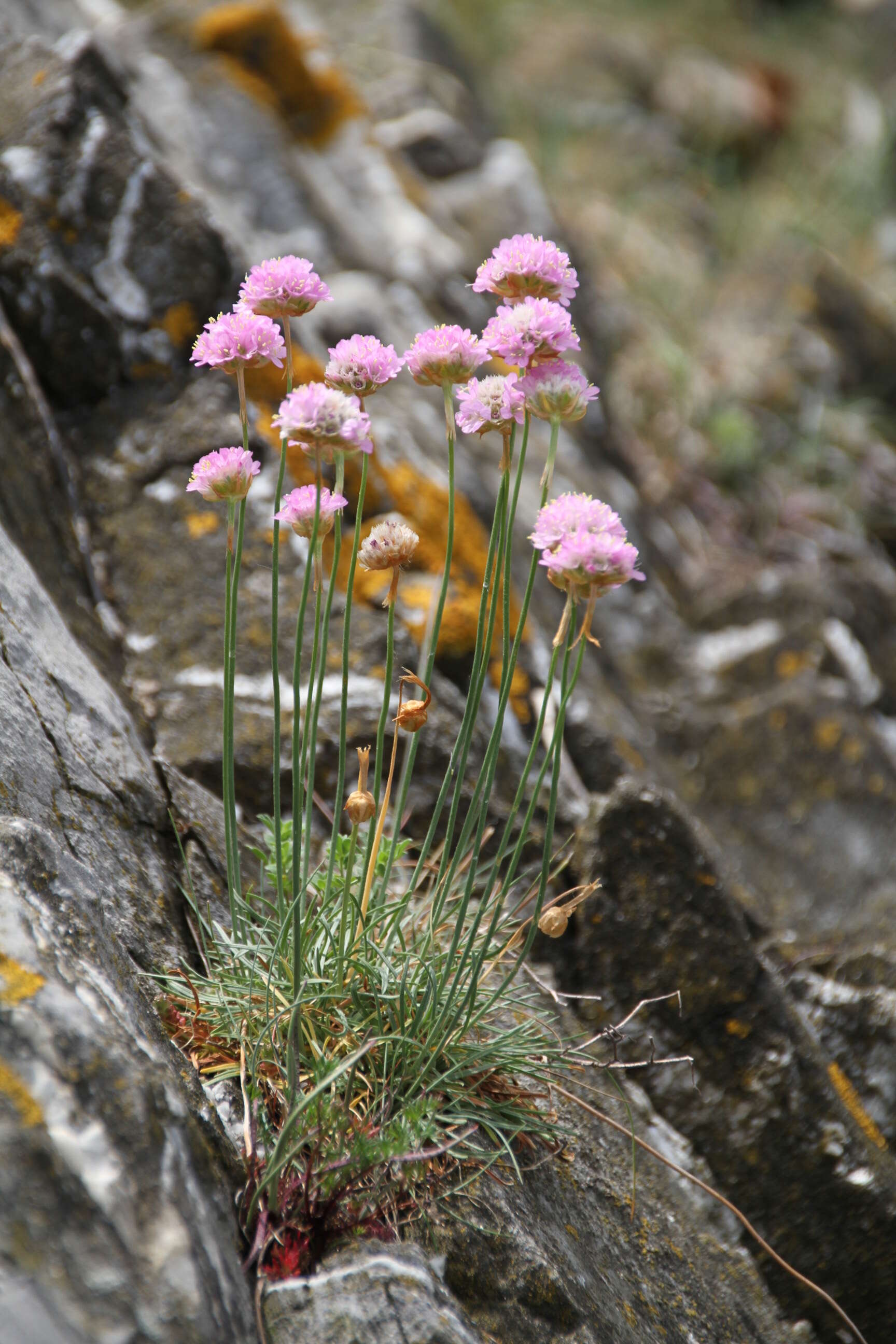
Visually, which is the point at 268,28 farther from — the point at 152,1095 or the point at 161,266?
the point at 152,1095

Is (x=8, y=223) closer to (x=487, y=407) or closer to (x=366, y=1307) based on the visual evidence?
(x=487, y=407)

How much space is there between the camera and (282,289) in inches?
61.0

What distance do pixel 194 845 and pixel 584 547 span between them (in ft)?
4.30

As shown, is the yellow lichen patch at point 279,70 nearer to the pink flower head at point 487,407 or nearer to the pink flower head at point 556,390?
the pink flower head at point 487,407

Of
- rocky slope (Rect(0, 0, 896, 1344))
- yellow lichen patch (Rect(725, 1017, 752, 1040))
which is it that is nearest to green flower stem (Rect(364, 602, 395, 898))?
rocky slope (Rect(0, 0, 896, 1344))

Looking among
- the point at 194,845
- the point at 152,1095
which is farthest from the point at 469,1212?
the point at 194,845

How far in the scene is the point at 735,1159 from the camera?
243cm

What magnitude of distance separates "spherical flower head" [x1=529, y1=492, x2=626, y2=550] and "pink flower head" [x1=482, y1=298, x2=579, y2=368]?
0.27m

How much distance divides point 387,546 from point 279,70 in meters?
4.86

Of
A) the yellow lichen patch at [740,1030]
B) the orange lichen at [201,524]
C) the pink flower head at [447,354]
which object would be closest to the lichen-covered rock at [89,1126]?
the pink flower head at [447,354]

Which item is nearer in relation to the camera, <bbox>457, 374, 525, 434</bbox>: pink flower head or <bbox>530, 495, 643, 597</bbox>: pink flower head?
<bbox>530, 495, 643, 597</bbox>: pink flower head

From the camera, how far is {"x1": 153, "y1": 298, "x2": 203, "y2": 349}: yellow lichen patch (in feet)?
10.9

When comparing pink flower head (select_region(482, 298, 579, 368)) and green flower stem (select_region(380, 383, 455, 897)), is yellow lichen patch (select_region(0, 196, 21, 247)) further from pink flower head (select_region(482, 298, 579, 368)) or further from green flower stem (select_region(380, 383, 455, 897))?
pink flower head (select_region(482, 298, 579, 368))

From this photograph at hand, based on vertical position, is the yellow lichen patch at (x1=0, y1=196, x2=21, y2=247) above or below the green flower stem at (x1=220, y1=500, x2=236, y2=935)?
above
